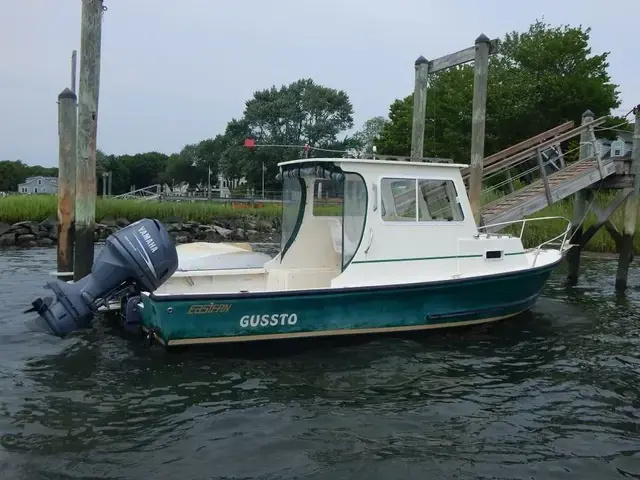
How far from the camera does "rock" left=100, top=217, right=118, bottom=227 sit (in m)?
24.1

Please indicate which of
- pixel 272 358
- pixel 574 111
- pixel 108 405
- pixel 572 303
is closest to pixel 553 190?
pixel 572 303

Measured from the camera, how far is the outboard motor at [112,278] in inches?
277

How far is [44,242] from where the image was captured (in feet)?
69.1

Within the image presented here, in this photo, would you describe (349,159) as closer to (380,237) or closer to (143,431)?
(380,237)

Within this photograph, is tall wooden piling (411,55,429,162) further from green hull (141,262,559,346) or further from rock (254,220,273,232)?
rock (254,220,273,232)

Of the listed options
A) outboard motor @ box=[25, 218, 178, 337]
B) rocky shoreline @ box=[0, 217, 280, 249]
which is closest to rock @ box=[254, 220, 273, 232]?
rocky shoreline @ box=[0, 217, 280, 249]

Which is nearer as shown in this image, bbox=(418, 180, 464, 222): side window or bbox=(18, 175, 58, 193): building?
bbox=(418, 180, 464, 222): side window

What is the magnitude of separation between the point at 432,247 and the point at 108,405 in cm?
470

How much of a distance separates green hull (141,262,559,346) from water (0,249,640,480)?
256 mm

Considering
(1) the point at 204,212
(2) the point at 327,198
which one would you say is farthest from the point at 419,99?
(1) the point at 204,212

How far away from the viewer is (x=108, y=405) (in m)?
5.95

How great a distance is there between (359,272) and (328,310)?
2.18ft

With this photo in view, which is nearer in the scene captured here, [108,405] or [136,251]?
[108,405]

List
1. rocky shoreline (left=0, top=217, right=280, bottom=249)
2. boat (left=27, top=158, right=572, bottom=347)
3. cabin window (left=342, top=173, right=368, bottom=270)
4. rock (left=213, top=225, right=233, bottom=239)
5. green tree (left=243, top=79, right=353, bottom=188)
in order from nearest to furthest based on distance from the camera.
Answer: boat (left=27, top=158, right=572, bottom=347), cabin window (left=342, top=173, right=368, bottom=270), rocky shoreline (left=0, top=217, right=280, bottom=249), rock (left=213, top=225, right=233, bottom=239), green tree (left=243, top=79, right=353, bottom=188)
